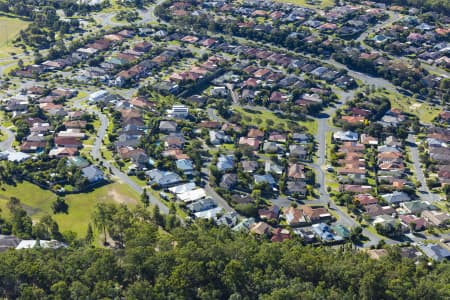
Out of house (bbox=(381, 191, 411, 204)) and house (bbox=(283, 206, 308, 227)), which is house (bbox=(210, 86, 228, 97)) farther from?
house (bbox=(381, 191, 411, 204))

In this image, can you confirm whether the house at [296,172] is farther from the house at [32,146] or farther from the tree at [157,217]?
the house at [32,146]

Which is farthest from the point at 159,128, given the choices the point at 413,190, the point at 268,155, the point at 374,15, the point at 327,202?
the point at 374,15

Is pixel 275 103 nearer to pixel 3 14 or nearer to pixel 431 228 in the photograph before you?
pixel 431 228

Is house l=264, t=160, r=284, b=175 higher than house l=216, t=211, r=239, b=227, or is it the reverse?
house l=264, t=160, r=284, b=175

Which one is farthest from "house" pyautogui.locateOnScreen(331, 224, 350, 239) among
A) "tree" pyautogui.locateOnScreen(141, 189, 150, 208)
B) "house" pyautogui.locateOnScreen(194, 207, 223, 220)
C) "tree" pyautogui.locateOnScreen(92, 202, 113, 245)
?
"tree" pyautogui.locateOnScreen(92, 202, 113, 245)

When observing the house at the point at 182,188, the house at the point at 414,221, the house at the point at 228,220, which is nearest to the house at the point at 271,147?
the house at the point at 182,188

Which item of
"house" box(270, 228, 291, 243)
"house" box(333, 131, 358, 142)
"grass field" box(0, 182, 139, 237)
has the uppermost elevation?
"house" box(333, 131, 358, 142)
